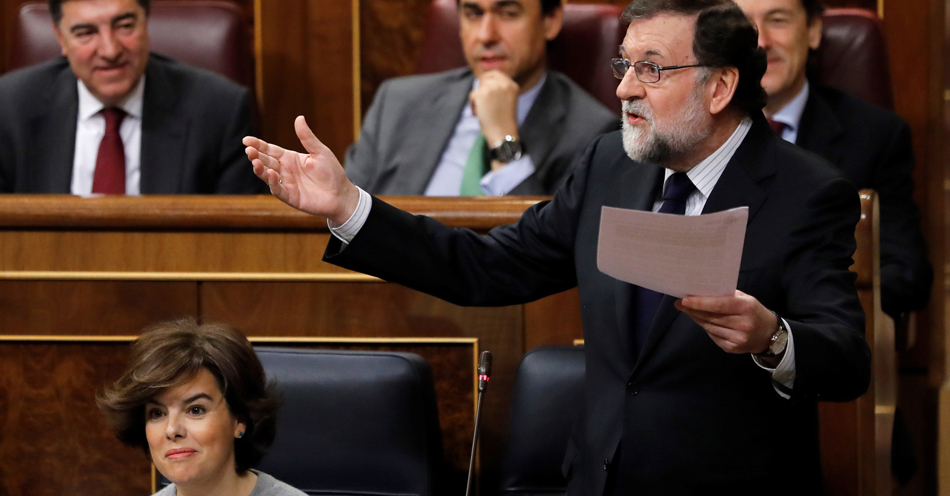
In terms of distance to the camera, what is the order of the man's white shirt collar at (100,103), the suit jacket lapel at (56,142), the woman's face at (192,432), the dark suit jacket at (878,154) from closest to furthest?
the woman's face at (192,432), the dark suit jacket at (878,154), the suit jacket lapel at (56,142), the man's white shirt collar at (100,103)

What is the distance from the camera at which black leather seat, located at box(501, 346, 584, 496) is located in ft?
4.55

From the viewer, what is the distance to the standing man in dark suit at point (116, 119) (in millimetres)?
2084

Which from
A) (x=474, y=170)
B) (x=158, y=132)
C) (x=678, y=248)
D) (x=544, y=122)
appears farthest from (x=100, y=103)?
(x=678, y=248)

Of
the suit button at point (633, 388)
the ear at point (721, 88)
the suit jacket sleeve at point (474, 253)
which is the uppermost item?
the ear at point (721, 88)

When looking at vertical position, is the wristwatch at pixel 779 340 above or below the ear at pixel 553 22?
below

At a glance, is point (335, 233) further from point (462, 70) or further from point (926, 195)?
point (926, 195)

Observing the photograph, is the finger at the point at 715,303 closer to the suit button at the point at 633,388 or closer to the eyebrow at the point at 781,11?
the suit button at the point at 633,388

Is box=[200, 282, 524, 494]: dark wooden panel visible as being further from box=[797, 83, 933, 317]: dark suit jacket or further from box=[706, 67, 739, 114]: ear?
box=[797, 83, 933, 317]: dark suit jacket

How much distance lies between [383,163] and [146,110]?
475mm

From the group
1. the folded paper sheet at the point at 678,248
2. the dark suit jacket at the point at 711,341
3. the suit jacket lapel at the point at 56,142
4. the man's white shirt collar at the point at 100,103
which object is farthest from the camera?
the man's white shirt collar at the point at 100,103

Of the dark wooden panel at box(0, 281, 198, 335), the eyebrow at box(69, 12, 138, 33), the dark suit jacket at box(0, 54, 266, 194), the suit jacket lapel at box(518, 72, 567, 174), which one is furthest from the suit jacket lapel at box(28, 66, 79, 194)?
the suit jacket lapel at box(518, 72, 567, 174)

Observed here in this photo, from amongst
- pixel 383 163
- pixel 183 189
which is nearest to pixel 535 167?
pixel 383 163

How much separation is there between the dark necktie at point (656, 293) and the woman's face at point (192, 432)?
49 centimetres

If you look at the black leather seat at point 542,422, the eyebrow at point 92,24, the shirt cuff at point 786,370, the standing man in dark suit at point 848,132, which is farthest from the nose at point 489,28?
the shirt cuff at point 786,370
